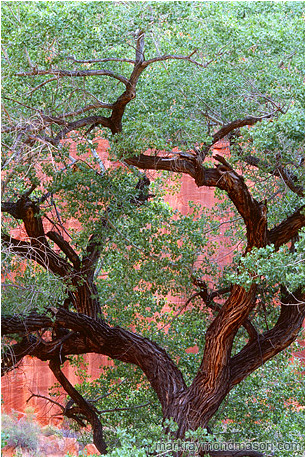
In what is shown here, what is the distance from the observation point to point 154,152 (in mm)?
6105

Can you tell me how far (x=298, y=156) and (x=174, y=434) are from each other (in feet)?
10.4

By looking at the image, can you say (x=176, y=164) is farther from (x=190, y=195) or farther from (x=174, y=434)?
(x=190, y=195)

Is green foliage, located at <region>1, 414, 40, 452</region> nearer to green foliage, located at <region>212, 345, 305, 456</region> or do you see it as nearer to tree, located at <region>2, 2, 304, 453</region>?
tree, located at <region>2, 2, 304, 453</region>

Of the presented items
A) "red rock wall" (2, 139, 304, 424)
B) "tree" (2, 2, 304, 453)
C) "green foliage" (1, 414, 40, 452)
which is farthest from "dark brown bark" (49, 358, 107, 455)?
"red rock wall" (2, 139, 304, 424)

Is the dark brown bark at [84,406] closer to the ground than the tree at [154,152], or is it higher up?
closer to the ground

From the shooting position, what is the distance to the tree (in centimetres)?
496

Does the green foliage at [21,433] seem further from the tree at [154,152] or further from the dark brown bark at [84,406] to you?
the tree at [154,152]

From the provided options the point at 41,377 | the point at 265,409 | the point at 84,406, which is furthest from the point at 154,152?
the point at 41,377

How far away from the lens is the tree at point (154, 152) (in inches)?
195

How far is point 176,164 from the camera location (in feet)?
19.9

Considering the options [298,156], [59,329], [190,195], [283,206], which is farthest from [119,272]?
[190,195]

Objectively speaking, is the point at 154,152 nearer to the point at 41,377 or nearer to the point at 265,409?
the point at 265,409

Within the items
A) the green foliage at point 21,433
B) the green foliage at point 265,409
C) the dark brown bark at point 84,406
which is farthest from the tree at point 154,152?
the green foliage at point 21,433

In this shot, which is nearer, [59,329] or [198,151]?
[198,151]
